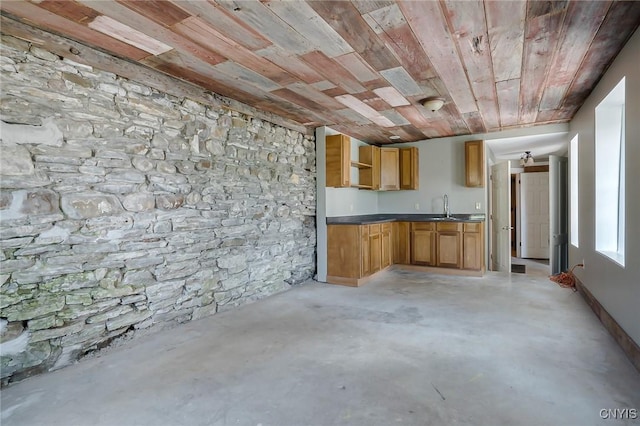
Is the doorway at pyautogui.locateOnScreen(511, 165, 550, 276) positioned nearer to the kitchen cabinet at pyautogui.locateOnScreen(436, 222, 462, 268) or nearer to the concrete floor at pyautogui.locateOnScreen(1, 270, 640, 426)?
the kitchen cabinet at pyautogui.locateOnScreen(436, 222, 462, 268)

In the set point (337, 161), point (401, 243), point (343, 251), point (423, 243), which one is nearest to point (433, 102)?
point (337, 161)

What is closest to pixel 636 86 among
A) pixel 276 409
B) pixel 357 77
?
pixel 357 77

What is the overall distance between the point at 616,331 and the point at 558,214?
129 inches

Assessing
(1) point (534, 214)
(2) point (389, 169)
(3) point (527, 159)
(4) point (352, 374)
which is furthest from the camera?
(1) point (534, 214)

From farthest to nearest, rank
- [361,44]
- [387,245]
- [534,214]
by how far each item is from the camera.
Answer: [534,214] → [387,245] → [361,44]

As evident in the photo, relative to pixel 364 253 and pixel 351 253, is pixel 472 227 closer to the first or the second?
pixel 364 253

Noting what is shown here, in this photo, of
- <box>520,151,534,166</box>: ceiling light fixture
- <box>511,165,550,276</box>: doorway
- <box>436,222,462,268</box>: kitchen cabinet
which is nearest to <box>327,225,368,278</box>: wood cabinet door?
<box>436,222,462,268</box>: kitchen cabinet

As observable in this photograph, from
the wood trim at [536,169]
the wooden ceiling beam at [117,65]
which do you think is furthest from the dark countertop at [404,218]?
the wood trim at [536,169]

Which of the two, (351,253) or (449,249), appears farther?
(449,249)

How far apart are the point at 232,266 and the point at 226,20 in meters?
2.46

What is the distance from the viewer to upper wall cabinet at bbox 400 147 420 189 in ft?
19.9

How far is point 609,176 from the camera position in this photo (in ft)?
10.7

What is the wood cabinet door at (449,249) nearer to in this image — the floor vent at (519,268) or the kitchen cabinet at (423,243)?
the kitchen cabinet at (423,243)

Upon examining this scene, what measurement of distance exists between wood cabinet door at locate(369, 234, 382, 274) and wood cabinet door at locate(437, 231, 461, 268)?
1.04 metres
